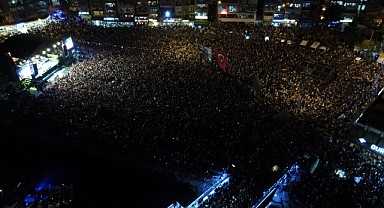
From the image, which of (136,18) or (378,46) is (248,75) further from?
(136,18)

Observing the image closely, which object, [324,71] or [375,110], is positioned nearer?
[375,110]

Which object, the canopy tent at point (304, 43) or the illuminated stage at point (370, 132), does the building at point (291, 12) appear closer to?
the canopy tent at point (304, 43)

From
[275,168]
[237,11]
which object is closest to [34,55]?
[275,168]

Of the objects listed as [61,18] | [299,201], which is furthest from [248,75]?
[61,18]

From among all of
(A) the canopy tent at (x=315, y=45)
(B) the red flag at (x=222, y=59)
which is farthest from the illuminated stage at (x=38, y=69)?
(A) the canopy tent at (x=315, y=45)

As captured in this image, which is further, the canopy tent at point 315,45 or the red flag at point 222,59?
the canopy tent at point 315,45

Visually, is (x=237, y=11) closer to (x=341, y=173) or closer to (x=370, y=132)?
(x=370, y=132)
